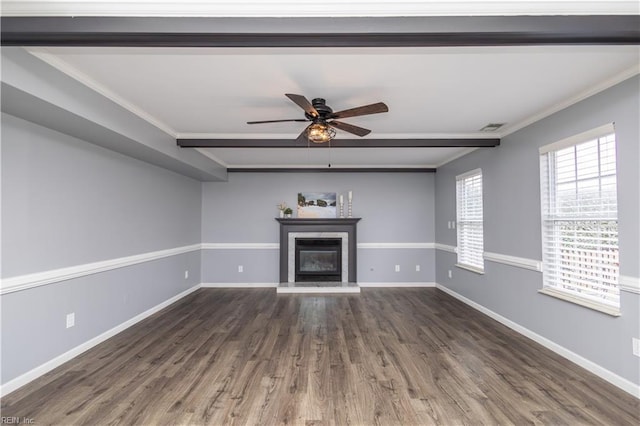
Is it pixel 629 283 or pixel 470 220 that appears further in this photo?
pixel 470 220

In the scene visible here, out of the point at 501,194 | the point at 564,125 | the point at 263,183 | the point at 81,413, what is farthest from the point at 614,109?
the point at 263,183

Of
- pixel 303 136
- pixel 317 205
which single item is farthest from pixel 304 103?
pixel 317 205

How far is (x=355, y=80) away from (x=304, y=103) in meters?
0.49

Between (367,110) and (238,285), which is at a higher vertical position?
(367,110)

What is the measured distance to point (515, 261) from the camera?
3846 millimetres

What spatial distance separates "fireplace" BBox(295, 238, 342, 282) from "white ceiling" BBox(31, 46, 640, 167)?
10.3 feet

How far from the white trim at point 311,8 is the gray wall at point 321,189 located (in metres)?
4.80

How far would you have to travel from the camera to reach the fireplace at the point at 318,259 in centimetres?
642

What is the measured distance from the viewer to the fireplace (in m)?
6.42

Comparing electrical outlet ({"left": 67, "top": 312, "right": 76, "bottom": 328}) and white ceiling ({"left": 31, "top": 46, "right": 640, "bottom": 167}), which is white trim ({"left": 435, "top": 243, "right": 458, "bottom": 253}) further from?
electrical outlet ({"left": 67, "top": 312, "right": 76, "bottom": 328})

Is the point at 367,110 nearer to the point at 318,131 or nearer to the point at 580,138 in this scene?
the point at 318,131

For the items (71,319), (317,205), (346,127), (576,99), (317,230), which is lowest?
(71,319)

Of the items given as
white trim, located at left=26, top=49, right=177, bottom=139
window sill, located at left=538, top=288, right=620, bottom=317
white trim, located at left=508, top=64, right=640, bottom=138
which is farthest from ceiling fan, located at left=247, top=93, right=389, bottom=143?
window sill, located at left=538, top=288, right=620, bottom=317

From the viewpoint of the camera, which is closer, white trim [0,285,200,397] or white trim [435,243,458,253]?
white trim [0,285,200,397]
